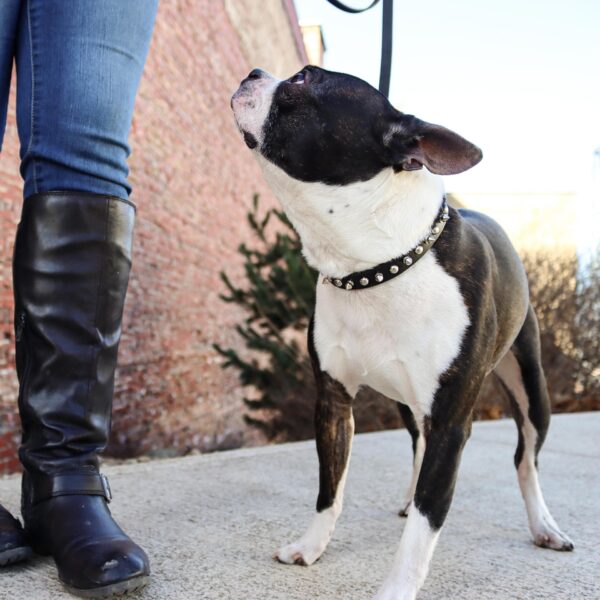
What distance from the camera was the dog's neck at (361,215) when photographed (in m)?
1.74

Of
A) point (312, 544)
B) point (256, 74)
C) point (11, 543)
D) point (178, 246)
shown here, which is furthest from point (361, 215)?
point (178, 246)

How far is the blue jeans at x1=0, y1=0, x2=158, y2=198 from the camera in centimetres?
165

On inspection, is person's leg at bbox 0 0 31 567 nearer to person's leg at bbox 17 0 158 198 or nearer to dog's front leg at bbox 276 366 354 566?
person's leg at bbox 17 0 158 198

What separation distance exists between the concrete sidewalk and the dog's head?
98 cm

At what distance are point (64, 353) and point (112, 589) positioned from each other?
1.77 feet

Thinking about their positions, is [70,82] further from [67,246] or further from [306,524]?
[306,524]

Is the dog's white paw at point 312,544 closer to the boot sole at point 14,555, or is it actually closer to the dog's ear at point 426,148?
the boot sole at point 14,555

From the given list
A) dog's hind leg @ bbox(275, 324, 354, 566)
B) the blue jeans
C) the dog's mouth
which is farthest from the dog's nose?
dog's hind leg @ bbox(275, 324, 354, 566)

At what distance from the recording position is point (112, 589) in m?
1.43

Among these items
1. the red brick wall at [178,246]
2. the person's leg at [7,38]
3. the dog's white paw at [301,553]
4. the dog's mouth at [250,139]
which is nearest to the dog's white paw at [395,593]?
the dog's white paw at [301,553]

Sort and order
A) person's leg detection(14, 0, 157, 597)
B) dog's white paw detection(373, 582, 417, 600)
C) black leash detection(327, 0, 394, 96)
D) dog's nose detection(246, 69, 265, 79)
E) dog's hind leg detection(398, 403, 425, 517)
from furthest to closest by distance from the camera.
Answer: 1. dog's hind leg detection(398, 403, 425, 517)
2. black leash detection(327, 0, 394, 96)
3. dog's nose detection(246, 69, 265, 79)
4. person's leg detection(14, 0, 157, 597)
5. dog's white paw detection(373, 582, 417, 600)

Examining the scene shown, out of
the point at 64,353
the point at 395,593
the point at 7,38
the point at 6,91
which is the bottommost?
the point at 395,593

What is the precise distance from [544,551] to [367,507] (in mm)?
637

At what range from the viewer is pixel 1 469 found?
3.93 m
